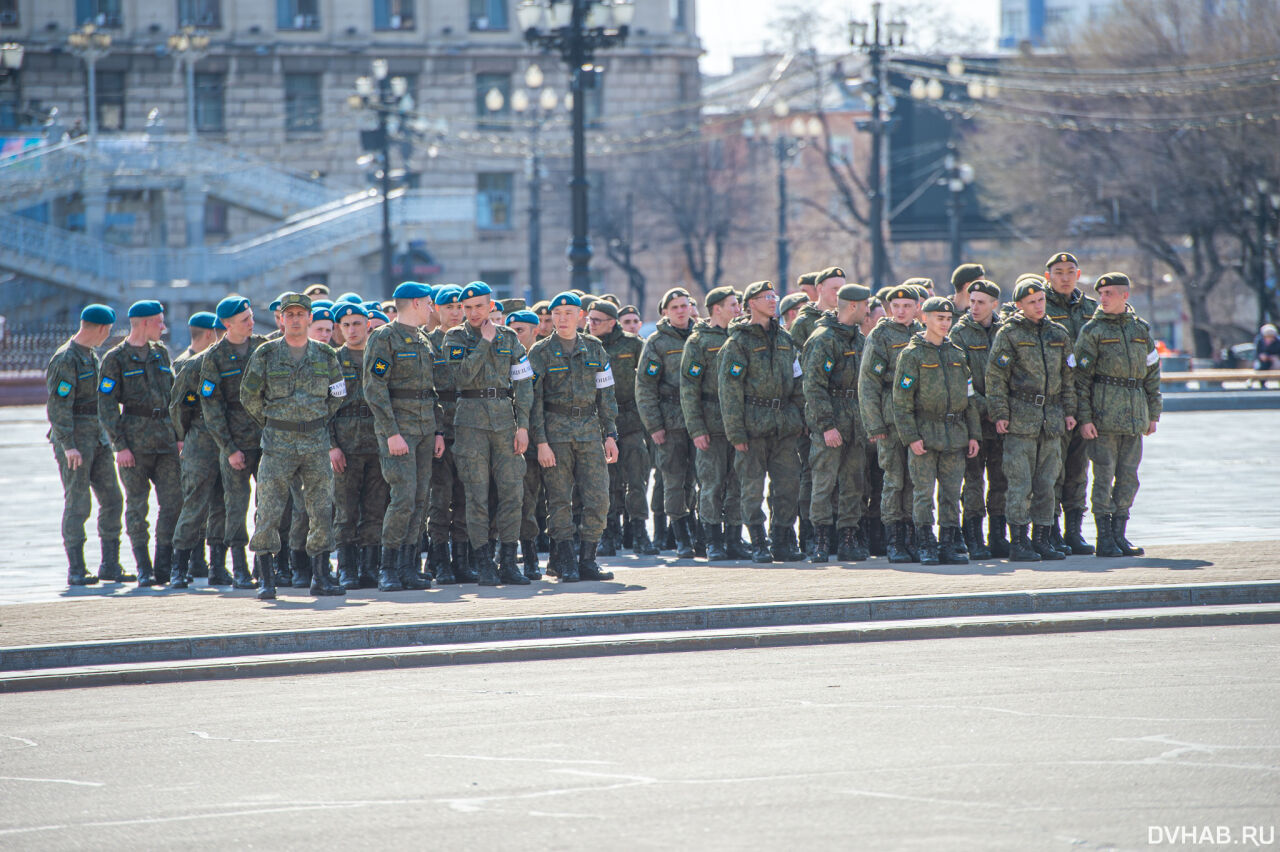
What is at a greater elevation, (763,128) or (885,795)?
(763,128)

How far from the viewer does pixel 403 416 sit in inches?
458

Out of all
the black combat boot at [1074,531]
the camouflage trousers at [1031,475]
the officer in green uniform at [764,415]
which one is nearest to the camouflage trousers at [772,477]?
the officer in green uniform at [764,415]

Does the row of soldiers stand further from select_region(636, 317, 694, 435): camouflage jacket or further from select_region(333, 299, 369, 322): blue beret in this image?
select_region(636, 317, 694, 435): camouflage jacket

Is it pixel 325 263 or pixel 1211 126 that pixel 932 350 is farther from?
pixel 325 263

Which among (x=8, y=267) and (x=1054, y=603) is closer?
(x=1054, y=603)

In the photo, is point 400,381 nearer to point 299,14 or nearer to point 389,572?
point 389,572

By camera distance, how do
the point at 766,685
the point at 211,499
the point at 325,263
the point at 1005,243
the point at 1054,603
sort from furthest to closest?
the point at 1005,243
the point at 325,263
the point at 211,499
the point at 1054,603
the point at 766,685

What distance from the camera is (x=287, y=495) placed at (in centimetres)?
1138

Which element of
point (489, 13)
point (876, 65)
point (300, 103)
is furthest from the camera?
point (489, 13)

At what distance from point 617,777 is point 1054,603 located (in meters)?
4.61

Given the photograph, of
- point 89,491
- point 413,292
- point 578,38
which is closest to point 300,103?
point 578,38

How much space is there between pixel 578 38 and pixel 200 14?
43.0 meters

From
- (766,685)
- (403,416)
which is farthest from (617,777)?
(403,416)

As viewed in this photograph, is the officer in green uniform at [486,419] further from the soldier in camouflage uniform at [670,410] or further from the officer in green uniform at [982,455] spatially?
the officer in green uniform at [982,455]
